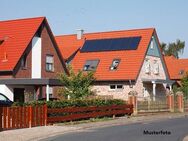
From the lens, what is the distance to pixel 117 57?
5203cm

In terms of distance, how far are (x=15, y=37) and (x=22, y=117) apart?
20.5 m

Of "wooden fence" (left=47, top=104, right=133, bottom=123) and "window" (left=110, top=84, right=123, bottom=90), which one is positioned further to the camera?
"window" (left=110, top=84, right=123, bottom=90)

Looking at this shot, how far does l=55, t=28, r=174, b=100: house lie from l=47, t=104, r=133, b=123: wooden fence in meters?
15.8

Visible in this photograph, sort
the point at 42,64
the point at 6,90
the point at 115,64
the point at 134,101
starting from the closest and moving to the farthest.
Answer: the point at 134,101 → the point at 6,90 → the point at 42,64 → the point at 115,64

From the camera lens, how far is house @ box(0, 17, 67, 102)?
126 feet

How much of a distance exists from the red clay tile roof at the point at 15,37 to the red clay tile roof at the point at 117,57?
990 centimetres

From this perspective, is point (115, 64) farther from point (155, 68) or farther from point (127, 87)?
point (155, 68)

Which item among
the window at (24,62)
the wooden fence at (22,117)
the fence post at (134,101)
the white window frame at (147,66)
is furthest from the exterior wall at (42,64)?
the wooden fence at (22,117)

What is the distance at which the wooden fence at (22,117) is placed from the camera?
70.6 feet

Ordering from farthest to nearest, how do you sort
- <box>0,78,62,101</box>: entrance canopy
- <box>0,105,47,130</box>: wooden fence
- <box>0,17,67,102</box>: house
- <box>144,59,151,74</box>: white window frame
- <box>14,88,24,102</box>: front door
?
<box>144,59,151,74</box>: white window frame
<box>14,88,24,102</box>: front door
<box>0,17,67,102</box>: house
<box>0,78,62,101</box>: entrance canopy
<box>0,105,47,130</box>: wooden fence

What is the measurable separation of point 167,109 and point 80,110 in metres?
14.7

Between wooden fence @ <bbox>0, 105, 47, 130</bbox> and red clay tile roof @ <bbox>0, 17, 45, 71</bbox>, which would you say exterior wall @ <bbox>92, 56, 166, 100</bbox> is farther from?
wooden fence @ <bbox>0, 105, 47, 130</bbox>

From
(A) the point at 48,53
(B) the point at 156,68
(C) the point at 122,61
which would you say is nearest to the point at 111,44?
(C) the point at 122,61

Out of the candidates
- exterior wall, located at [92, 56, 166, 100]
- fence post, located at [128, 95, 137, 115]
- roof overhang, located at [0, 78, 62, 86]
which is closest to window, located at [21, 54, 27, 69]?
roof overhang, located at [0, 78, 62, 86]
